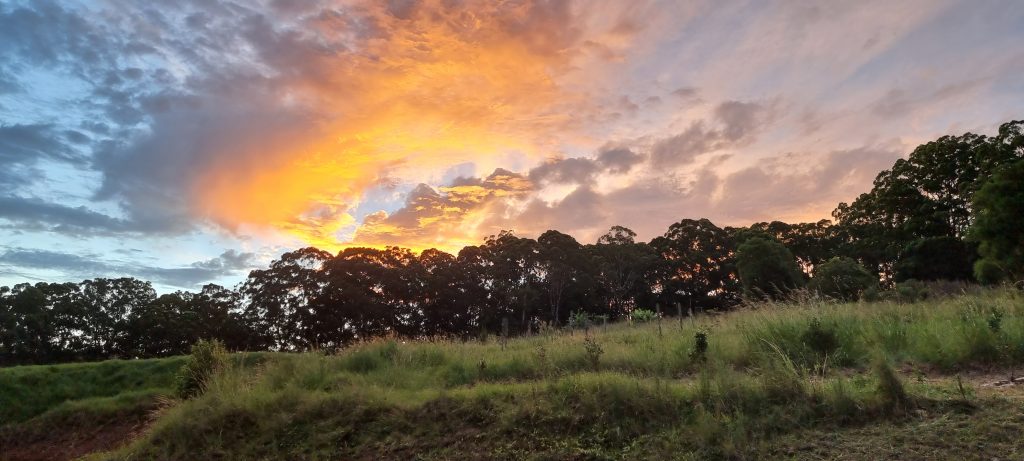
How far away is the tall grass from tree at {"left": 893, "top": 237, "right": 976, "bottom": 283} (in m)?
30.5

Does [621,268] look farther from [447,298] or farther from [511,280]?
[447,298]

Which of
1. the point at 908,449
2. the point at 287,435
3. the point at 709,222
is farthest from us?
the point at 709,222

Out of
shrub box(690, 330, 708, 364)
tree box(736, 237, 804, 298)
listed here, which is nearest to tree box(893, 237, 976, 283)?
tree box(736, 237, 804, 298)

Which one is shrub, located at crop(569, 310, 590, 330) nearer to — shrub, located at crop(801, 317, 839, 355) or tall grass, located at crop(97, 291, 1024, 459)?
tall grass, located at crop(97, 291, 1024, 459)

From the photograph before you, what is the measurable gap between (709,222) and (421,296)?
3123 centimetres

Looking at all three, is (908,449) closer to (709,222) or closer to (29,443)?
(29,443)

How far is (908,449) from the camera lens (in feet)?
16.7

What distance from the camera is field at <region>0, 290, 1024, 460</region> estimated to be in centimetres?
573

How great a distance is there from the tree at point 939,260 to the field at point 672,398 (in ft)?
99.2

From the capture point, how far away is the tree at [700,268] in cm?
5294

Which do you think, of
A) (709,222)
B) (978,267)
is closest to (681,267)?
(709,222)

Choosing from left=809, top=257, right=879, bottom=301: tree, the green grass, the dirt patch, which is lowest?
the dirt patch

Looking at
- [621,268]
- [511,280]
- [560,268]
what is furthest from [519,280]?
[621,268]

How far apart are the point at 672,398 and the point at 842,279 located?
19787mm
